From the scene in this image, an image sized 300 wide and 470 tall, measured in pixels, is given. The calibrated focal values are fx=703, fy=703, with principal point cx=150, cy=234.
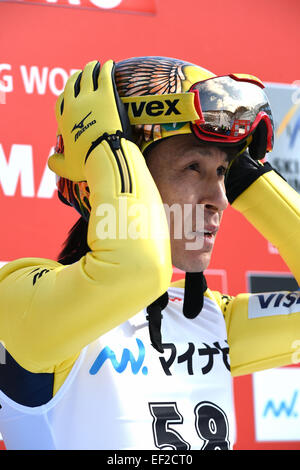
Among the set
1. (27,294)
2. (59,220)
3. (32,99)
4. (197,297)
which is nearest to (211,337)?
(197,297)

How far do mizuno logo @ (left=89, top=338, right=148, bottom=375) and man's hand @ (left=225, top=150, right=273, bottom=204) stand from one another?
0.37m

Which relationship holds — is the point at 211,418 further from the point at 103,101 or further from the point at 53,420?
the point at 103,101

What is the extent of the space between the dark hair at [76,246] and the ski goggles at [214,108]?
26 centimetres

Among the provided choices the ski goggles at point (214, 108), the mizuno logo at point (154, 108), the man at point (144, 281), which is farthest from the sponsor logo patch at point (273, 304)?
the mizuno logo at point (154, 108)

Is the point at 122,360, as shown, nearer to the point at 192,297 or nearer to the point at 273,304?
the point at 192,297

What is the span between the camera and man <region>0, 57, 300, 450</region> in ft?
2.94

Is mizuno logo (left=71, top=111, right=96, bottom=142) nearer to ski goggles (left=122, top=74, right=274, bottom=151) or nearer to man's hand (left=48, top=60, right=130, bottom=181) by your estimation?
man's hand (left=48, top=60, right=130, bottom=181)

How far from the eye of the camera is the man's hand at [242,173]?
4.34 ft

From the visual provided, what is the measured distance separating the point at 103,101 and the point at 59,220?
0.92 m

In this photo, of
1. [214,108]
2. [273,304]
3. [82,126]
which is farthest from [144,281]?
[273,304]

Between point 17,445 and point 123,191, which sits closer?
point 123,191

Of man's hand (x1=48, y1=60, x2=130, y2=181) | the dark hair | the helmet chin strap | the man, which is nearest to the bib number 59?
the man

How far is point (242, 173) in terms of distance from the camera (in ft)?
4.37
